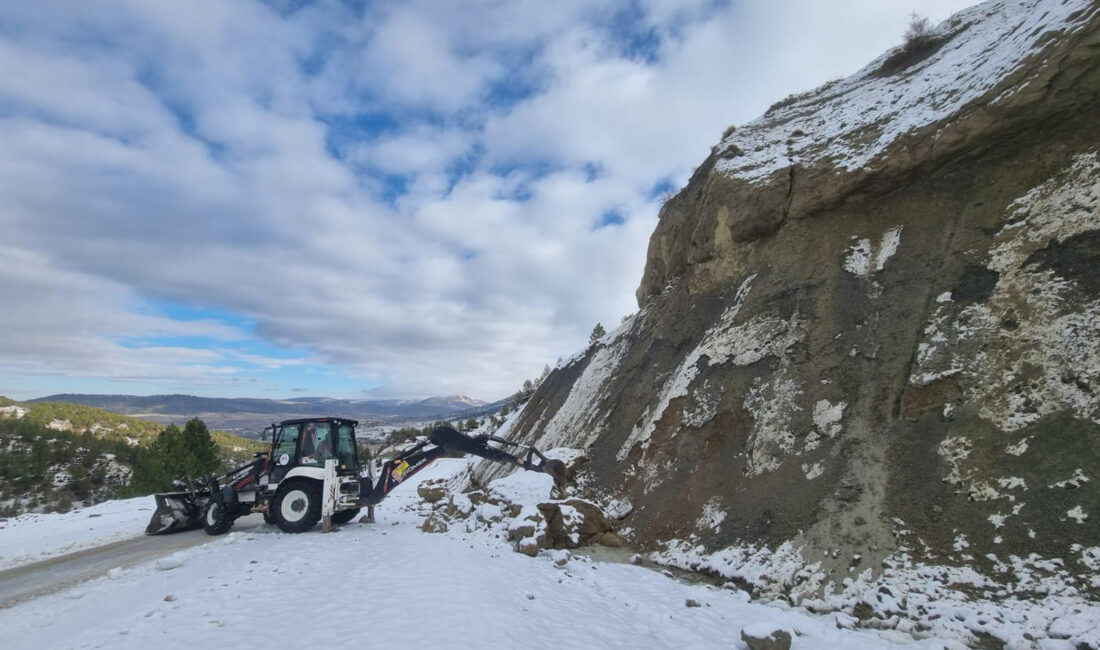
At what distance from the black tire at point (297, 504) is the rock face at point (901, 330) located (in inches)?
302

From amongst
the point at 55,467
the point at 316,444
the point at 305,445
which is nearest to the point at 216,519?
the point at 305,445

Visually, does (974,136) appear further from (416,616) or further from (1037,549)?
(416,616)

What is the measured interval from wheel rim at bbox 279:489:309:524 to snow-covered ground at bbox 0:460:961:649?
2266mm

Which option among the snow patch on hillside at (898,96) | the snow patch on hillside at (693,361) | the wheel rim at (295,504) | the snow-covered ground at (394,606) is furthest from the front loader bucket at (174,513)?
the snow patch on hillside at (898,96)

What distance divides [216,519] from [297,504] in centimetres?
216

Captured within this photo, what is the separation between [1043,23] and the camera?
419 inches

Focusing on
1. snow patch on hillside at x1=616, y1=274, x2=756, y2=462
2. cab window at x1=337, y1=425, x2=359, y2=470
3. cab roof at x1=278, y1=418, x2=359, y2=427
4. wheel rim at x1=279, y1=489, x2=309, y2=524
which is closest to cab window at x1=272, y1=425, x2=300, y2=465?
cab roof at x1=278, y1=418, x2=359, y2=427

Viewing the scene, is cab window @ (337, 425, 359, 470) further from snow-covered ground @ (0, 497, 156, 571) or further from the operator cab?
snow-covered ground @ (0, 497, 156, 571)

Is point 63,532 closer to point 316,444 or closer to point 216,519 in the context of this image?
point 216,519

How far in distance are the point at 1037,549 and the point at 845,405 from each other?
13.0 feet

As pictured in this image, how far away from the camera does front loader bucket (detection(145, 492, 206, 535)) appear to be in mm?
13242

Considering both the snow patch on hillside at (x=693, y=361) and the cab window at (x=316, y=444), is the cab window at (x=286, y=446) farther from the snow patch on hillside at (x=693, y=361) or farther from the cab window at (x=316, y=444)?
the snow patch on hillside at (x=693, y=361)

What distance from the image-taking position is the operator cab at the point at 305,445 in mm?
13227

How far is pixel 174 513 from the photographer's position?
13.4 meters
